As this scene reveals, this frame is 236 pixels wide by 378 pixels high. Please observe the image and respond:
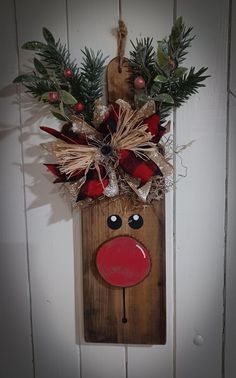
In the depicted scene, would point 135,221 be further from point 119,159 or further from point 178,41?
point 178,41

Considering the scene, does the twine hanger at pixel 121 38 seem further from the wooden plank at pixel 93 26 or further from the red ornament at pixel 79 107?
the red ornament at pixel 79 107

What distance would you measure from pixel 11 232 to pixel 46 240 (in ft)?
0.31

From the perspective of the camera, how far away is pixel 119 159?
77 cm

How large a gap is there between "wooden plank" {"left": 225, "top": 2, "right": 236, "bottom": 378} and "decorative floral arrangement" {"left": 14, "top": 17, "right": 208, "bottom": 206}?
3.6 inches

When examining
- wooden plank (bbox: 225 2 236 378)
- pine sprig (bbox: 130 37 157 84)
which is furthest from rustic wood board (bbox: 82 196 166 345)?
pine sprig (bbox: 130 37 157 84)

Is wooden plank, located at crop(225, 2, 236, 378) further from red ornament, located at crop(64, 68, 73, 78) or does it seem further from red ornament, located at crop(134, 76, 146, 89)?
red ornament, located at crop(64, 68, 73, 78)

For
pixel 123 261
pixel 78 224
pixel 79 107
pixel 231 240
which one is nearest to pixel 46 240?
pixel 78 224

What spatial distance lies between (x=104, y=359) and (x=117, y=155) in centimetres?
53

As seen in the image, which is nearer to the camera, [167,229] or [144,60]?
[144,60]

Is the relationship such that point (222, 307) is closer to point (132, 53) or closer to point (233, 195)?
point (233, 195)

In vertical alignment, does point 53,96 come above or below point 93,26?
below

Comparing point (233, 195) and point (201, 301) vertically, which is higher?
point (233, 195)

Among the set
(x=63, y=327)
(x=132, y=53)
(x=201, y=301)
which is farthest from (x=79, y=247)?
(x=132, y=53)

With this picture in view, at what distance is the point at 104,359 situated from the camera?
0.93m
